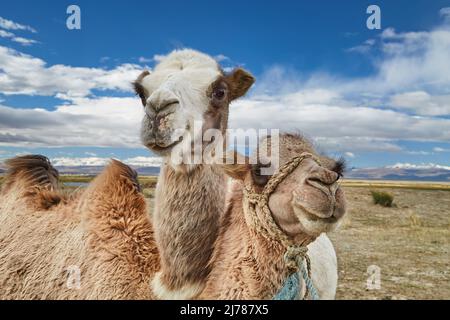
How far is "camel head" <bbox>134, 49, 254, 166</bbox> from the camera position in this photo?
3.49 meters

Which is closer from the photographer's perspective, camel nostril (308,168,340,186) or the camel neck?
camel nostril (308,168,340,186)

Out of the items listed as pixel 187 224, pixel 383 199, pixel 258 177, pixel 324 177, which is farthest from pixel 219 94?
pixel 383 199

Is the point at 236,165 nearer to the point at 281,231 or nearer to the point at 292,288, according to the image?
the point at 281,231

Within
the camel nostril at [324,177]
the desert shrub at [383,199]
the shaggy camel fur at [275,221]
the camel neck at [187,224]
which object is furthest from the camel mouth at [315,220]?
the desert shrub at [383,199]

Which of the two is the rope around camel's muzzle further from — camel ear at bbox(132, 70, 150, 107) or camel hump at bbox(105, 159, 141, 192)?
camel hump at bbox(105, 159, 141, 192)

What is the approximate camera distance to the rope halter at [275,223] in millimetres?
3174

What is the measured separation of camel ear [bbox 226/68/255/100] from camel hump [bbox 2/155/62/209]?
258 centimetres

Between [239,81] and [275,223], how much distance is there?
196 cm

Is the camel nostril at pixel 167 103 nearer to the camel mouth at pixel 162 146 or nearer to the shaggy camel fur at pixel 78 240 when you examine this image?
the camel mouth at pixel 162 146

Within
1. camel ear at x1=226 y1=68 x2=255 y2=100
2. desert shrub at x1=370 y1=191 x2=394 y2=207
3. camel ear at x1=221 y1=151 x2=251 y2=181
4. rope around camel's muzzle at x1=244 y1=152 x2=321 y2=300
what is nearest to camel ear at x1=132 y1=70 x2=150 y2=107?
camel ear at x1=226 y1=68 x2=255 y2=100

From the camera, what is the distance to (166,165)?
3.95 m

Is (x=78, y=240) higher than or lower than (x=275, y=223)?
lower

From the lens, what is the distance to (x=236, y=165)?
352 cm
